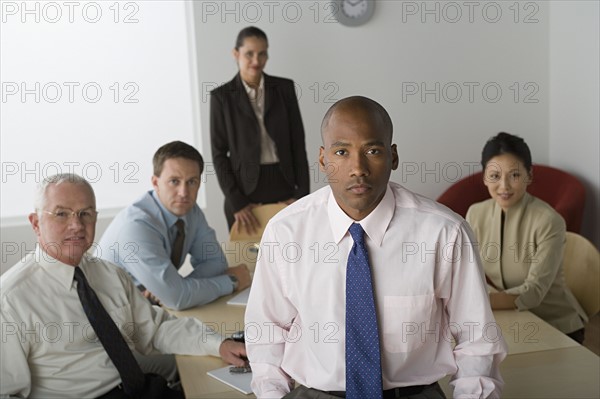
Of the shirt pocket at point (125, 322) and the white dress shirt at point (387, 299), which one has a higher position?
the white dress shirt at point (387, 299)

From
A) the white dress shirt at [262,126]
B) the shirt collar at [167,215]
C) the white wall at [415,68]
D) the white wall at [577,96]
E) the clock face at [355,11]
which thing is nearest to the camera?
the shirt collar at [167,215]

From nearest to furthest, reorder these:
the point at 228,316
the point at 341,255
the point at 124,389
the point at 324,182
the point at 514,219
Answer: the point at 341,255, the point at 124,389, the point at 228,316, the point at 514,219, the point at 324,182

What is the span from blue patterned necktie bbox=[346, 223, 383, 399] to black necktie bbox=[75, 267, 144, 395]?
0.92m

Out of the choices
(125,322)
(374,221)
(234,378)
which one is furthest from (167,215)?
(374,221)

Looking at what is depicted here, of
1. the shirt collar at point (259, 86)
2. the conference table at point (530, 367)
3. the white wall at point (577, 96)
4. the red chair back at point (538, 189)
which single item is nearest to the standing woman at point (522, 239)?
the conference table at point (530, 367)

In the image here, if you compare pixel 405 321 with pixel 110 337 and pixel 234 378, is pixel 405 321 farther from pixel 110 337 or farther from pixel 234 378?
pixel 110 337

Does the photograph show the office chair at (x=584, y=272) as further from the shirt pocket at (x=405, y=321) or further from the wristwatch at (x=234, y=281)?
the shirt pocket at (x=405, y=321)

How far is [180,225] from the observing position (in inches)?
125

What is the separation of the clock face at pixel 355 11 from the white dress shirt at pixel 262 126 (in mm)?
1114

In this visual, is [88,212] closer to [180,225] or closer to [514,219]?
[180,225]

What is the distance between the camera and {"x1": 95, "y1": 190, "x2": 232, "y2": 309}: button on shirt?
280 cm

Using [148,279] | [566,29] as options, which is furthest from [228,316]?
[566,29]

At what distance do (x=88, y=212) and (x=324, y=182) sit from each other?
337cm

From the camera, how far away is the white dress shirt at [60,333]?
84.4 inches
